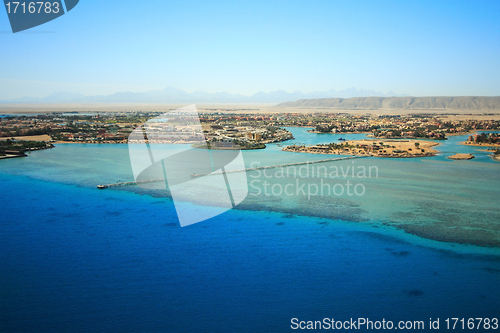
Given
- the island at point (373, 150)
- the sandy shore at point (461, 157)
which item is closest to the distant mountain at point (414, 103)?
the island at point (373, 150)

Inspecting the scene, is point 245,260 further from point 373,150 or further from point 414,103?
point 414,103

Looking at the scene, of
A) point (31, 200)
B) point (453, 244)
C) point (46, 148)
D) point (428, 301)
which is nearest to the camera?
point (428, 301)

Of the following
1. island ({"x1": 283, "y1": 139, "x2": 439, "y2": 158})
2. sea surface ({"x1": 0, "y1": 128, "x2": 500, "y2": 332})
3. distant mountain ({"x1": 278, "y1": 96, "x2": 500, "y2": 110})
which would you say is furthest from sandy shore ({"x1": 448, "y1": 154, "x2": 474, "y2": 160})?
distant mountain ({"x1": 278, "y1": 96, "x2": 500, "y2": 110})

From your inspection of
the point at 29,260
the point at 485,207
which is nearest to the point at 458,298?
the point at 485,207

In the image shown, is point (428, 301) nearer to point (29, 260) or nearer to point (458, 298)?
point (458, 298)

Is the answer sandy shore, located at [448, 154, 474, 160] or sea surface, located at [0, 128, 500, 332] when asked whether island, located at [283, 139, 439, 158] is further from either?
sea surface, located at [0, 128, 500, 332]

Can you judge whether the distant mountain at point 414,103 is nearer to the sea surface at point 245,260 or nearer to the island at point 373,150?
the island at point 373,150
